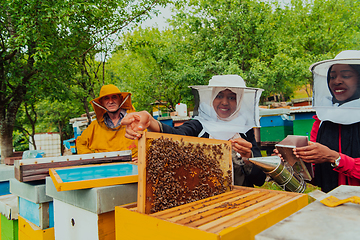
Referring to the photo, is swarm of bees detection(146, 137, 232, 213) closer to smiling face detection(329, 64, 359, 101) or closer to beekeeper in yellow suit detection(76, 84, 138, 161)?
smiling face detection(329, 64, 359, 101)

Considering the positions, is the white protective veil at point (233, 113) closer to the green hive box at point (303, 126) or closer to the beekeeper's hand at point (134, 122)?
the beekeeper's hand at point (134, 122)

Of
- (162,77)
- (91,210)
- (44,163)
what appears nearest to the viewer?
(91,210)

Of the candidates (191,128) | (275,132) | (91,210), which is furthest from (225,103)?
(275,132)

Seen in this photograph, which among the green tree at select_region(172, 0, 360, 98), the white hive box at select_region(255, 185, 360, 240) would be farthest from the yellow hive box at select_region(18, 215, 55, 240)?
the green tree at select_region(172, 0, 360, 98)

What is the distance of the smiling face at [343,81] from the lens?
1988mm

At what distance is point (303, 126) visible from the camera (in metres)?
7.17

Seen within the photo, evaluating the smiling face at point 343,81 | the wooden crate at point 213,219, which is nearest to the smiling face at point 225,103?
the smiling face at point 343,81

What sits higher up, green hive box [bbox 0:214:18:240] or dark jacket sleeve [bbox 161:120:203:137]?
dark jacket sleeve [bbox 161:120:203:137]

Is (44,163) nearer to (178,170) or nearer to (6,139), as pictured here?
(178,170)

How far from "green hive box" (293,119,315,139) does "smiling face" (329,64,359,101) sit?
17.8ft

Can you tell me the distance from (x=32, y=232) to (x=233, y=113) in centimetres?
197

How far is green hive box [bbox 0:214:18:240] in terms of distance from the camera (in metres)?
2.38

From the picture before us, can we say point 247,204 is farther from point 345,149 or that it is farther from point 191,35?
point 191,35

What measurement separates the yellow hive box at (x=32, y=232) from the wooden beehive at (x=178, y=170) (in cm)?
116
